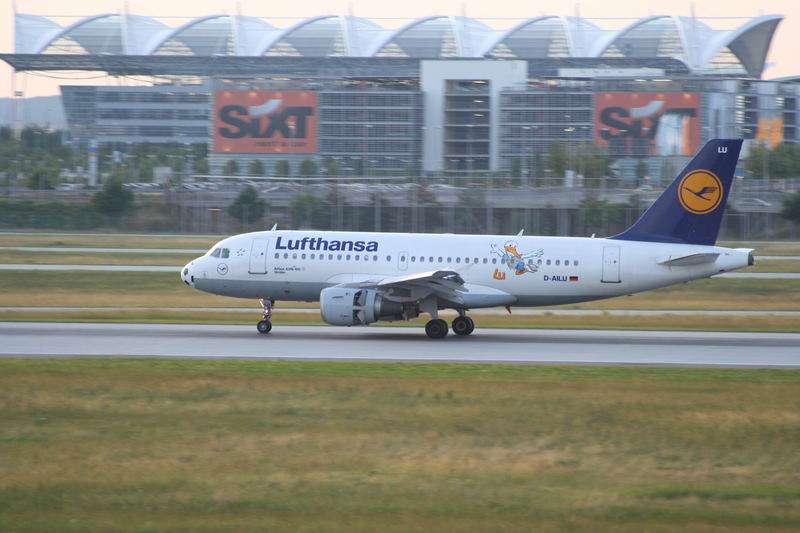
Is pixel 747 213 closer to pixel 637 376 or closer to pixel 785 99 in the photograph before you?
pixel 637 376

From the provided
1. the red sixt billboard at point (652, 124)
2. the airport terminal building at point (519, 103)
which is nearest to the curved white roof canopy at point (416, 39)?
the airport terminal building at point (519, 103)

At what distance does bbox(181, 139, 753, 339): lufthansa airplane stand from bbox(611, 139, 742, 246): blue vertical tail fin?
0.03m

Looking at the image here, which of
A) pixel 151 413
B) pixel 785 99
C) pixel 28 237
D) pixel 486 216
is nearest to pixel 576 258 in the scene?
pixel 151 413

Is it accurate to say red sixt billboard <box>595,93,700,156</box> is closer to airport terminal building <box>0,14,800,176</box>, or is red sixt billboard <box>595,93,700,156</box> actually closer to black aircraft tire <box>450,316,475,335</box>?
airport terminal building <box>0,14,800,176</box>

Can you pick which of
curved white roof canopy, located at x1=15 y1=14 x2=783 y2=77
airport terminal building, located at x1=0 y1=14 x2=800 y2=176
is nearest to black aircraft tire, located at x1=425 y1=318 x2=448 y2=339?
airport terminal building, located at x1=0 y1=14 x2=800 y2=176

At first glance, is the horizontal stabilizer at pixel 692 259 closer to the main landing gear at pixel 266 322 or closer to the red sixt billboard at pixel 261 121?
the main landing gear at pixel 266 322

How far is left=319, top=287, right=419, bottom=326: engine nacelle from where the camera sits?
94.1ft

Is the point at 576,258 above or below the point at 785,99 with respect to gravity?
below

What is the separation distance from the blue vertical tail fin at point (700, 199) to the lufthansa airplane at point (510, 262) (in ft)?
0.11

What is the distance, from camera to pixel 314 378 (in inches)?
824

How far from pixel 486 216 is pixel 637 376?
43.0 meters

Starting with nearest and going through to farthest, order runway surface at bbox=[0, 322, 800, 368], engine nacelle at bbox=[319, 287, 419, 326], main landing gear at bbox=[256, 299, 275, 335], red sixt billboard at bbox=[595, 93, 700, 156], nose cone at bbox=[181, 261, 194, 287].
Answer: runway surface at bbox=[0, 322, 800, 368]
engine nacelle at bbox=[319, 287, 419, 326]
main landing gear at bbox=[256, 299, 275, 335]
nose cone at bbox=[181, 261, 194, 287]
red sixt billboard at bbox=[595, 93, 700, 156]

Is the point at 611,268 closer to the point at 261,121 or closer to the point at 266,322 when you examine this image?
the point at 266,322

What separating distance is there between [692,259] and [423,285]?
8.61 metres
